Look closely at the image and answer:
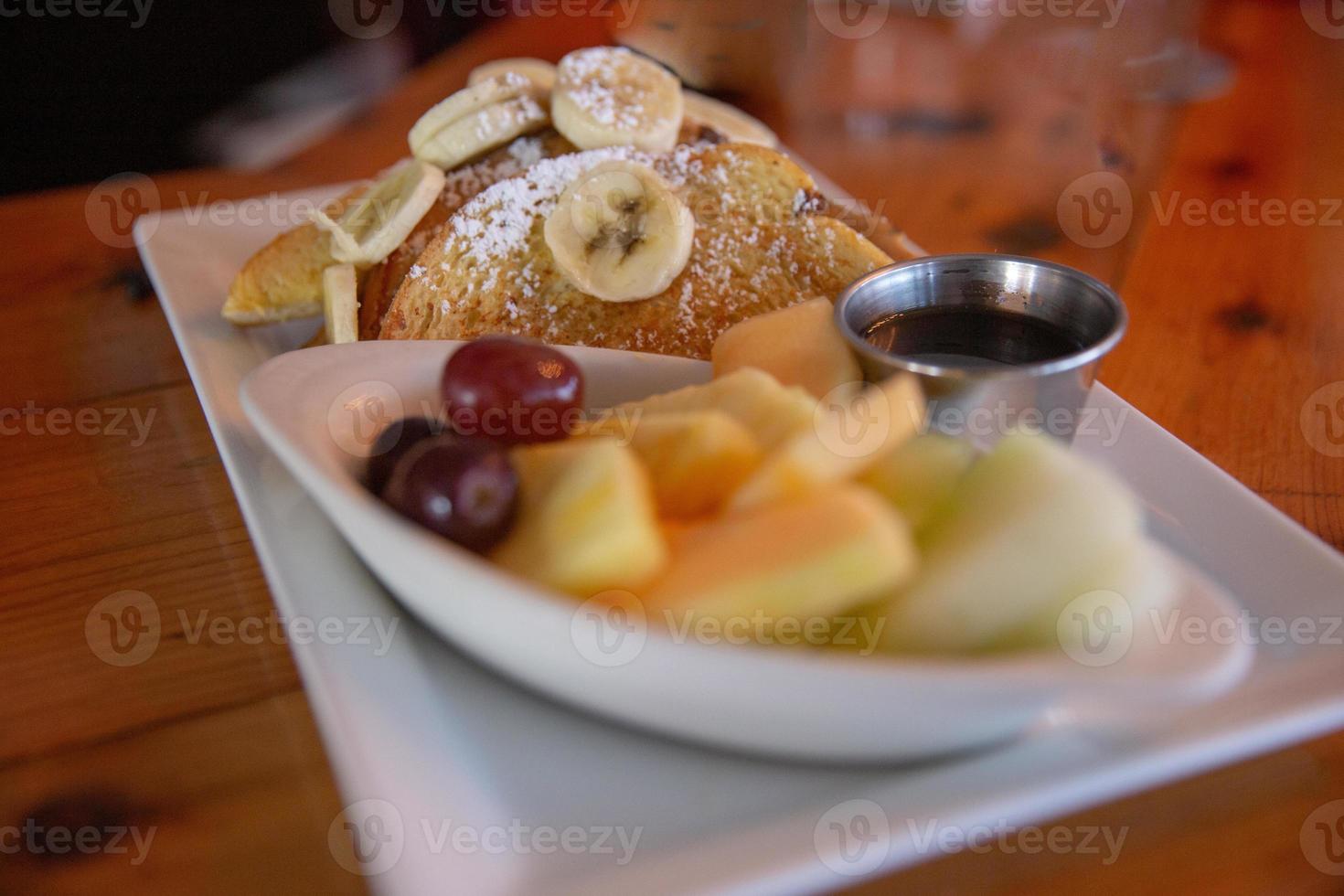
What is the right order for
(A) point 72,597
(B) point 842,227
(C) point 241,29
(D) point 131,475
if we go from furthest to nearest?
(C) point 241,29, (B) point 842,227, (D) point 131,475, (A) point 72,597

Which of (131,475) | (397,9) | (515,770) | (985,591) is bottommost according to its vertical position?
(397,9)

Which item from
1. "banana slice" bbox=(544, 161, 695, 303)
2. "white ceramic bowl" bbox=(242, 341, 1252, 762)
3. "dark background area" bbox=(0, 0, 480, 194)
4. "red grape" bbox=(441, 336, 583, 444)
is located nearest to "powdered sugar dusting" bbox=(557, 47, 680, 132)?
"banana slice" bbox=(544, 161, 695, 303)

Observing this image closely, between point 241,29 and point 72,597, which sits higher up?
point 72,597

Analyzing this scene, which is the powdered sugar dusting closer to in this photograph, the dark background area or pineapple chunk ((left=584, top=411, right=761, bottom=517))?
pineapple chunk ((left=584, top=411, right=761, bottom=517))

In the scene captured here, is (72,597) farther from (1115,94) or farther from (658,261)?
(1115,94)

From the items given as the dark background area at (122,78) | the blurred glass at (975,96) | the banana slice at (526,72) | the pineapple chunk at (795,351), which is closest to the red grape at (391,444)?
the pineapple chunk at (795,351)

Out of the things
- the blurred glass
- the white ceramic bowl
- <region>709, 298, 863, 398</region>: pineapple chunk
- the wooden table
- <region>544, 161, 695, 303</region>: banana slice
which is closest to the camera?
the white ceramic bowl

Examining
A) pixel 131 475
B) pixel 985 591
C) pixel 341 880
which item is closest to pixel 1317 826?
pixel 985 591
